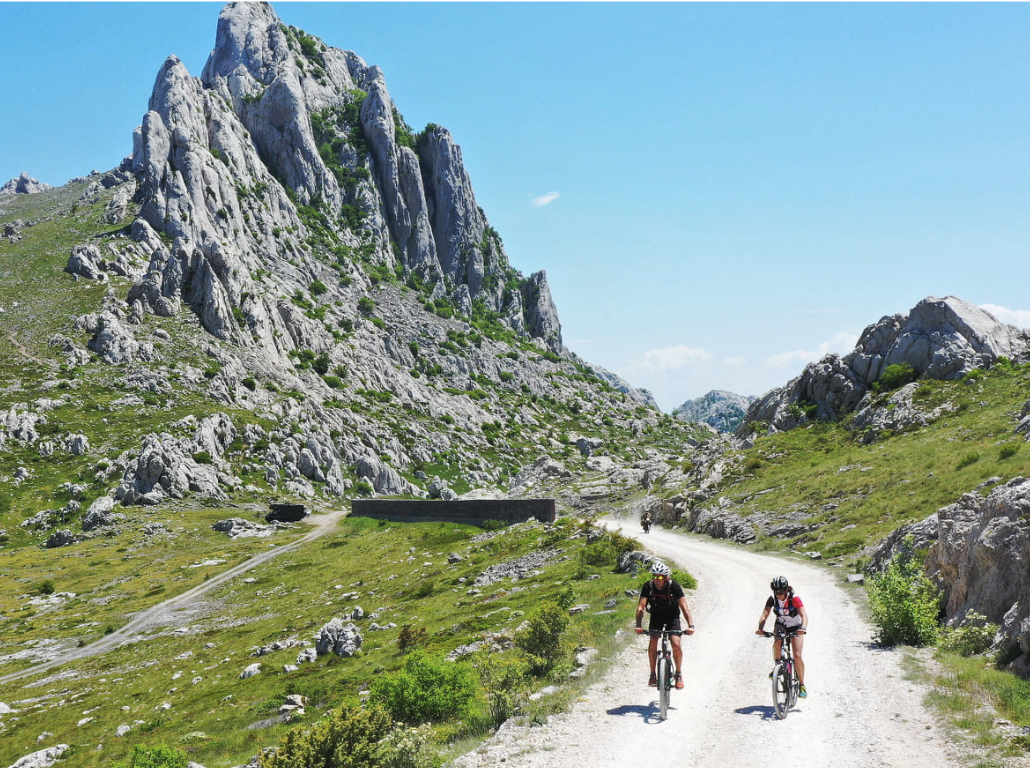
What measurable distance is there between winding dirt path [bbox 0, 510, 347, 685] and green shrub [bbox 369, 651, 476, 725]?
44.2 meters

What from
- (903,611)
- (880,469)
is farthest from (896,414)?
(903,611)

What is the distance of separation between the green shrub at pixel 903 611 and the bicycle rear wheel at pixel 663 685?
9.88m

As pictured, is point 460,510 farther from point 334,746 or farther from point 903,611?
point 334,746

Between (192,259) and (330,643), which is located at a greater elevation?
(192,259)

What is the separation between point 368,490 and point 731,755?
12460 cm

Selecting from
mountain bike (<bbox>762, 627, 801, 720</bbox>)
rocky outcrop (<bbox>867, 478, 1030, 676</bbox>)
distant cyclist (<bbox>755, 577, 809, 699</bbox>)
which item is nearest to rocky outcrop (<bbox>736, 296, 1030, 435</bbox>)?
rocky outcrop (<bbox>867, 478, 1030, 676</bbox>)

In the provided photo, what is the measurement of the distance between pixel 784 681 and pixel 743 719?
51.1 inches

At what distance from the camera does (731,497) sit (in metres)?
55.9

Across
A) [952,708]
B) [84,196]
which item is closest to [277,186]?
[84,196]

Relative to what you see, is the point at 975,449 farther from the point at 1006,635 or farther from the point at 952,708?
the point at 952,708

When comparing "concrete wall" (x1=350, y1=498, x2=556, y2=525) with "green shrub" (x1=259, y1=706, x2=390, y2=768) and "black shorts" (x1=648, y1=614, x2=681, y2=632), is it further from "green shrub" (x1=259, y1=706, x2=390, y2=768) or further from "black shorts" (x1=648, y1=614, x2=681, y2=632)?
"green shrub" (x1=259, y1=706, x2=390, y2=768)

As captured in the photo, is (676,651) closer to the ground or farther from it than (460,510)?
farther from it

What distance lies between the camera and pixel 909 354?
203ft

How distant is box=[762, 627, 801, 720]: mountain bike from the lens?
13.6m
